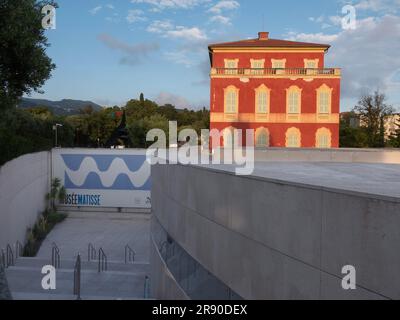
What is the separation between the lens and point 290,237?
4973mm

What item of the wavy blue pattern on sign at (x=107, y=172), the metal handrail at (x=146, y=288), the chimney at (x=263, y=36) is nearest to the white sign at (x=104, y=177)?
the wavy blue pattern on sign at (x=107, y=172)

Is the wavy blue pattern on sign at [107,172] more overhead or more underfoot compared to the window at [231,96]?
more underfoot

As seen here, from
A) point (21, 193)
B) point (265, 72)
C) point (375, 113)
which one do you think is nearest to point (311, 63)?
point (265, 72)

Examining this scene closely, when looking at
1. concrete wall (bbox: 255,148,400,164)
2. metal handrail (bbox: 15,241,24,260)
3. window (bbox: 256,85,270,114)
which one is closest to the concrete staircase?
metal handrail (bbox: 15,241,24,260)

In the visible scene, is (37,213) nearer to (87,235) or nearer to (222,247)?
(87,235)

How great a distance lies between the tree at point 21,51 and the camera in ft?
43.3

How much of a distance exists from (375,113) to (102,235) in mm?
35346

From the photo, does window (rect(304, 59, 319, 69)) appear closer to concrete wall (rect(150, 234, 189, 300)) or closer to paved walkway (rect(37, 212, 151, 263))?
paved walkway (rect(37, 212, 151, 263))

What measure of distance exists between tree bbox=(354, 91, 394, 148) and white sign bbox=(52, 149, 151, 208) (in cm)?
2773

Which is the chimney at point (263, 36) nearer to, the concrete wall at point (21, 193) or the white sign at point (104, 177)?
the white sign at point (104, 177)

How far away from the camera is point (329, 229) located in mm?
4438

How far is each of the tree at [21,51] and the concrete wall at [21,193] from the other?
301 inches

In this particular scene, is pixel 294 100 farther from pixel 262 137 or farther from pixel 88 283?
pixel 88 283

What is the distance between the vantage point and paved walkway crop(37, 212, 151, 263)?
24.2 metres
